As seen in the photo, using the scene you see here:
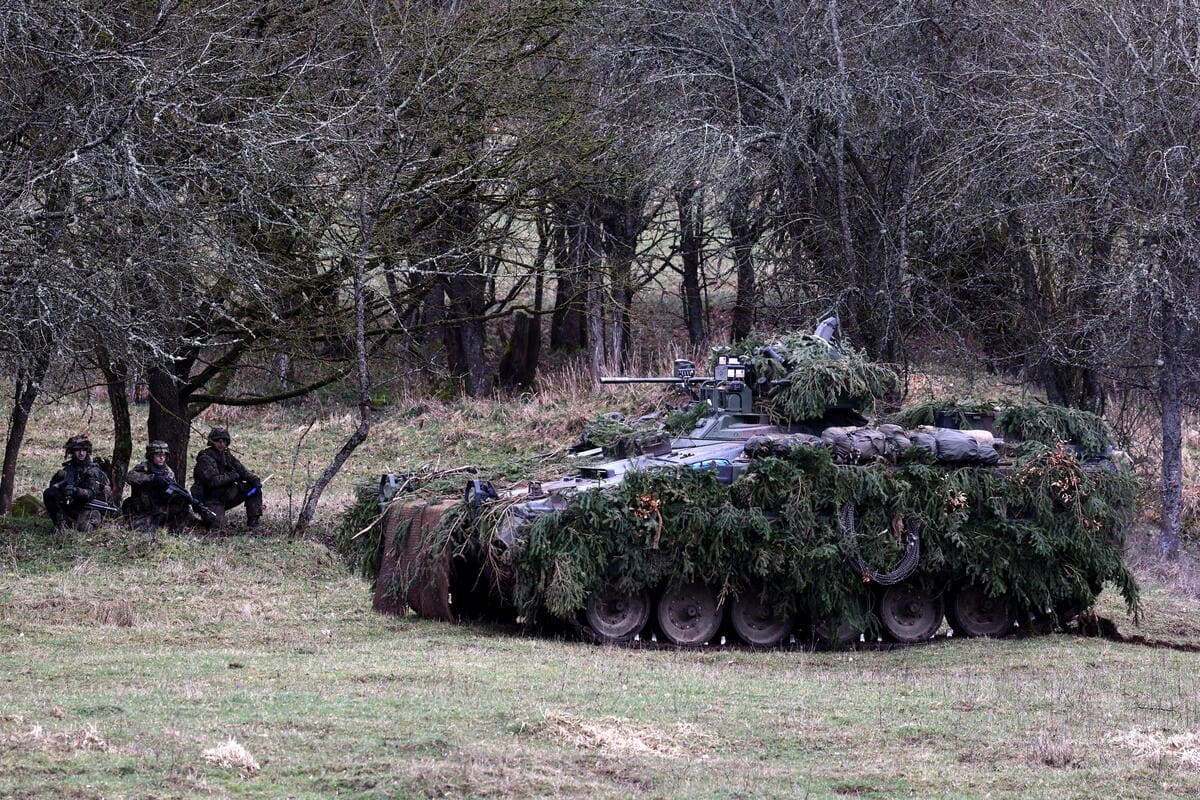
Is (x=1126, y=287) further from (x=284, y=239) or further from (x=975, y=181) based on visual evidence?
(x=284, y=239)

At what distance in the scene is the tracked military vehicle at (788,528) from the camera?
1310 centimetres

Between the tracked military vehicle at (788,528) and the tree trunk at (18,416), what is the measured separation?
341 centimetres

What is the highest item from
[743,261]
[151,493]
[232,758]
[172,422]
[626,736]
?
[743,261]

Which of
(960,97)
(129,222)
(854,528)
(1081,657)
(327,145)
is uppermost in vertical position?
(960,97)

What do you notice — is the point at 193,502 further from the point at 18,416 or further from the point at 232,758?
the point at 232,758

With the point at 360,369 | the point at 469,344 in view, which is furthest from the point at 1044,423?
the point at 469,344

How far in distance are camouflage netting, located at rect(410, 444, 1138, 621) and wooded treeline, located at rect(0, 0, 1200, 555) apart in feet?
14.2

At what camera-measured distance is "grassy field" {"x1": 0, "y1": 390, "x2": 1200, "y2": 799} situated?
299 inches

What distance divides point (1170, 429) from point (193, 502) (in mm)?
11907

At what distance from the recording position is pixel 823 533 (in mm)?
13547

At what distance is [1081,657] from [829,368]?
3478 mm

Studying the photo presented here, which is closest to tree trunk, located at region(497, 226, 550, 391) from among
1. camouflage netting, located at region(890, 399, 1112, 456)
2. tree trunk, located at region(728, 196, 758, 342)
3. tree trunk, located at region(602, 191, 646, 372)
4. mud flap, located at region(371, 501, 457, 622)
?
tree trunk, located at region(602, 191, 646, 372)

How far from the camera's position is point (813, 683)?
444 inches

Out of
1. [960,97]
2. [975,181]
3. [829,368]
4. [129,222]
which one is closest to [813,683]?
[829,368]
